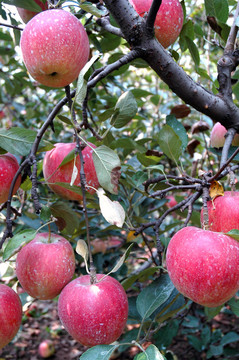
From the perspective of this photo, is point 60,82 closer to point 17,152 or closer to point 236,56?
point 17,152

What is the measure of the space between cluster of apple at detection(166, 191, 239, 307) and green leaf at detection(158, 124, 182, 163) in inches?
12.8

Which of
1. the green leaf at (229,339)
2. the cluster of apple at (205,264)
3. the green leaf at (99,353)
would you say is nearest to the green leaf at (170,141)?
the cluster of apple at (205,264)

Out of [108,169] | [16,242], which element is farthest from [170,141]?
[16,242]

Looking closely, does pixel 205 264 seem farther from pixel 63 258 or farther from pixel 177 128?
pixel 177 128

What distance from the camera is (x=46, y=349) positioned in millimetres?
2516

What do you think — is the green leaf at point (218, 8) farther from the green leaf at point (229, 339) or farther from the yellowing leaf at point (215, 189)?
the green leaf at point (229, 339)

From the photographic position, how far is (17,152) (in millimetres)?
925

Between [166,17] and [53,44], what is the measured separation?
0.36m

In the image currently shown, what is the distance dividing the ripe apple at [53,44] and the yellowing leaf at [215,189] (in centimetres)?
44

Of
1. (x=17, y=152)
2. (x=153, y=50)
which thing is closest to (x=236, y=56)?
(x=153, y=50)

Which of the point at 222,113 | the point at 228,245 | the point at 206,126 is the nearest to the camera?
the point at 228,245

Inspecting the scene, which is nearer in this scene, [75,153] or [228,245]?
[228,245]

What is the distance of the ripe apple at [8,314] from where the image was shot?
88cm

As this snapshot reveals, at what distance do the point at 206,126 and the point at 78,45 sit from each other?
0.83 meters
